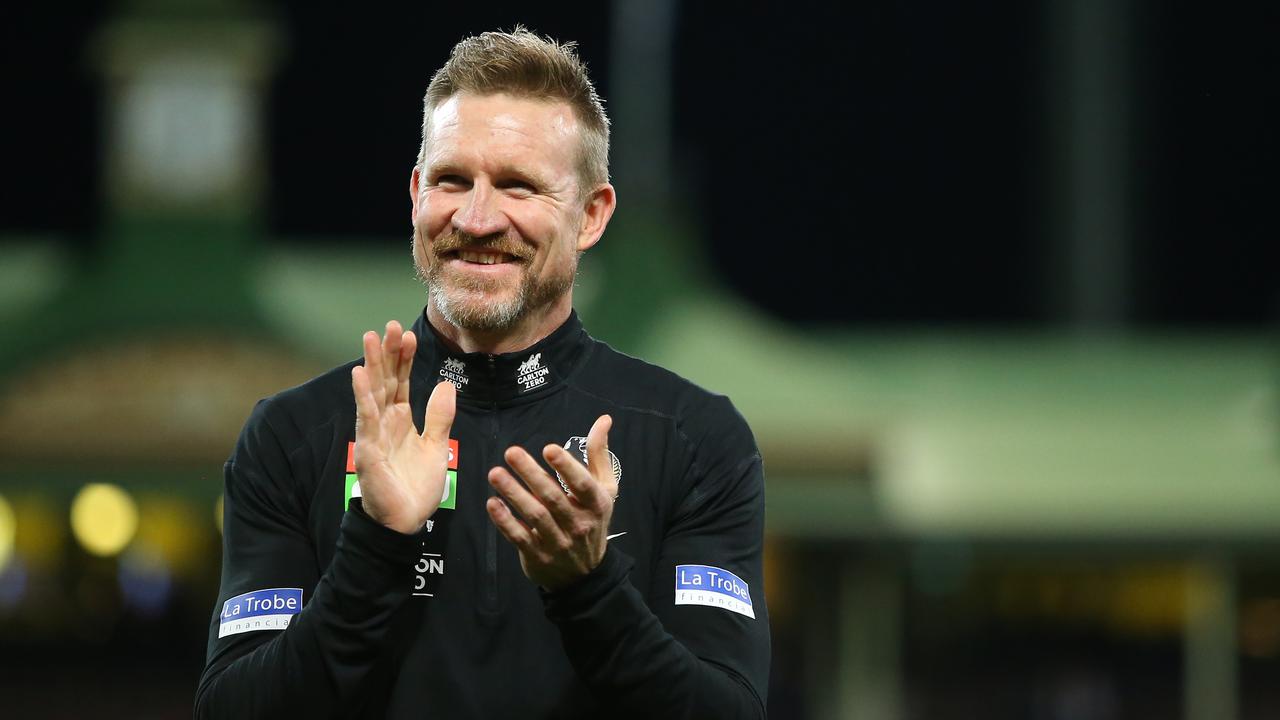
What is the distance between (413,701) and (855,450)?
14.0 meters

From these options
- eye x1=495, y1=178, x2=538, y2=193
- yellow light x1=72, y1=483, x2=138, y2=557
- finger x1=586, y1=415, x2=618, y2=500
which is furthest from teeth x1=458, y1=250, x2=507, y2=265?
yellow light x1=72, y1=483, x2=138, y2=557

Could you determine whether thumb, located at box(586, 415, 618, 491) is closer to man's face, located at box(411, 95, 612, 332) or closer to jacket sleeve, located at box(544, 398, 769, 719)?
jacket sleeve, located at box(544, 398, 769, 719)

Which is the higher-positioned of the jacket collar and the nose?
the nose

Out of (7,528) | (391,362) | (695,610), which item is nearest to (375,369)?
(391,362)

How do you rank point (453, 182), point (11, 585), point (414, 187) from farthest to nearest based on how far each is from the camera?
1. point (11, 585)
2. point (414, 187)
3. point (453, 182)

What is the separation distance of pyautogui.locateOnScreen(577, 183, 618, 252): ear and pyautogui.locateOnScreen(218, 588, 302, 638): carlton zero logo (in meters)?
0.80

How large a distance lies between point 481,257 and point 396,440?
396 mm

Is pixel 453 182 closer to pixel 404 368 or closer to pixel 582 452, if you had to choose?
pixel 404 368

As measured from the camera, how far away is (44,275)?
16812 millimetres

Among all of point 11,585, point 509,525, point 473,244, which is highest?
point 473,244

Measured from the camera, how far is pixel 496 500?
2678mm

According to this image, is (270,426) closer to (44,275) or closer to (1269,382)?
(44,275)

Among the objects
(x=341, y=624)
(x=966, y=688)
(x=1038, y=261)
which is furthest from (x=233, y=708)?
(x=1038, y=261)

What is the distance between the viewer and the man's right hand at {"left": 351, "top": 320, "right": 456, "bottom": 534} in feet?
9.02
